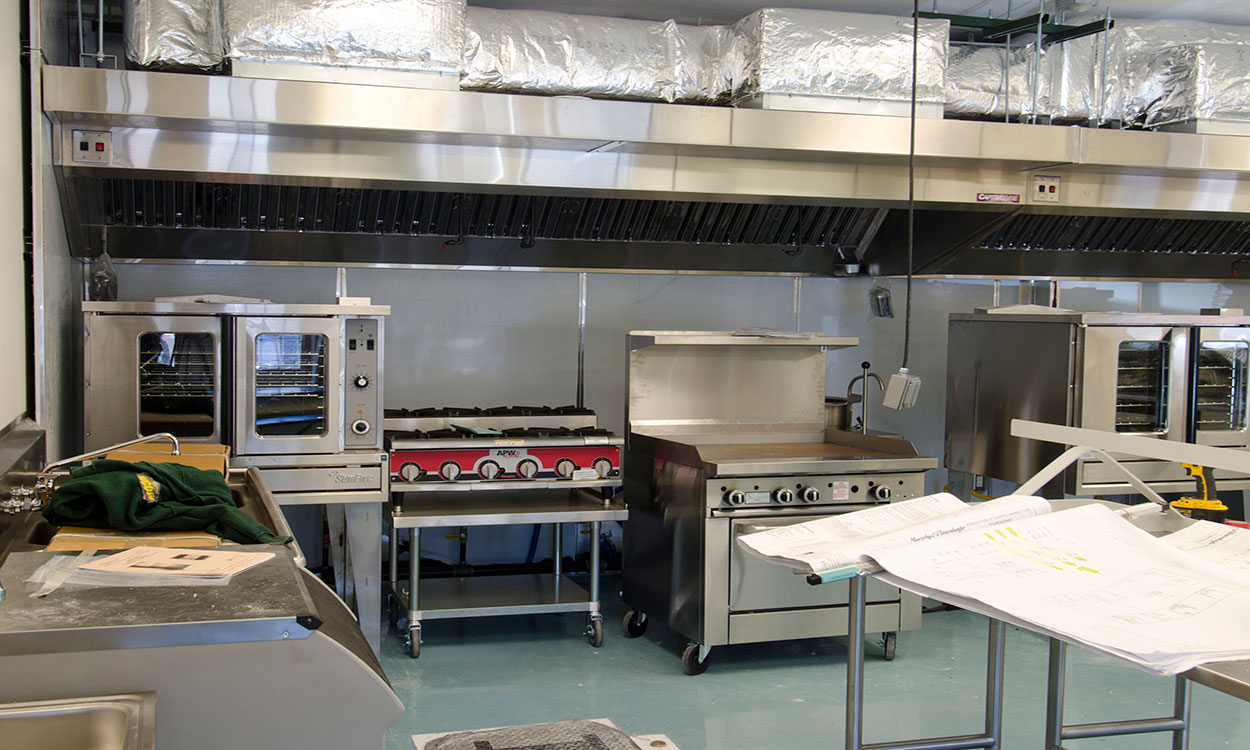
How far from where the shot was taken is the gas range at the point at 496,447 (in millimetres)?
4027

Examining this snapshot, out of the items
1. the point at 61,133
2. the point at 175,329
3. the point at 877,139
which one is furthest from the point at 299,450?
the point at 877,139

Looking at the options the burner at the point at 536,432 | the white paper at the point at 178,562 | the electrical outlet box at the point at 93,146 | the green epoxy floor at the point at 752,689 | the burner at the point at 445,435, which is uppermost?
the electrical outlet box at the point at 93,146

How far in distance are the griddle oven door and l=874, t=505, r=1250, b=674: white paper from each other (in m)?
1.94

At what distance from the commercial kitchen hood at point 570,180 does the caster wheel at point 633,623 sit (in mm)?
1700

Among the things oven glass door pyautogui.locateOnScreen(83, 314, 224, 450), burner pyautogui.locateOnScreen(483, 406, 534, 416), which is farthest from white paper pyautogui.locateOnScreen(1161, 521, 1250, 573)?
oven glass door pyautogui.locateOnScreen(83, 314, 224, 450)

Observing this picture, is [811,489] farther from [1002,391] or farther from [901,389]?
[1002,391]

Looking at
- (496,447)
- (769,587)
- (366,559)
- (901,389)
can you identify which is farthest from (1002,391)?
(366,559)

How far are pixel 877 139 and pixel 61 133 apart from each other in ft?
10.3

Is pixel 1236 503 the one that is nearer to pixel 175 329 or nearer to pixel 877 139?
pixel 877 139

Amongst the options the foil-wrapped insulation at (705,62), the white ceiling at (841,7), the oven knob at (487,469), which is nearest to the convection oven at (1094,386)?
the white ceiling at (841,7)

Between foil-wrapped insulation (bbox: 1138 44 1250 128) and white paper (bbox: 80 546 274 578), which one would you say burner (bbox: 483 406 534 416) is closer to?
white paper (bbox: 80 546 274 578)

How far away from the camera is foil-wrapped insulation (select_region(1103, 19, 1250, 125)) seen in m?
4.55

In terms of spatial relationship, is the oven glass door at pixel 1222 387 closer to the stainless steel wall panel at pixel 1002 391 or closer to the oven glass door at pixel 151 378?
the stainless steel wall panel at pixel 1002 391

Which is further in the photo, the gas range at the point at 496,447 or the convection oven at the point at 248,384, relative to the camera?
the gas range at the point at 496,447
